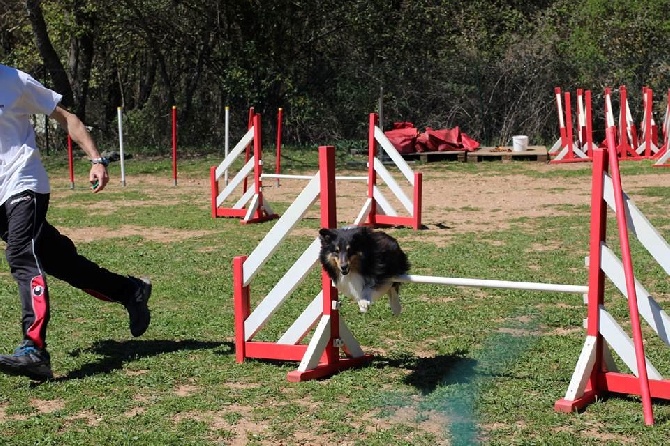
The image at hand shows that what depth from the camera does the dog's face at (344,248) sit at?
4.53 m

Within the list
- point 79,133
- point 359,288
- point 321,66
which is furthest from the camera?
point 321,66

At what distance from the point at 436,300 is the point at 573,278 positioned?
4.67ft

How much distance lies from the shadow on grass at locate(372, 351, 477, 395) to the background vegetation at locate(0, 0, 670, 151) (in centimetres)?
1734

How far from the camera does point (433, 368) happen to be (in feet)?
16.1

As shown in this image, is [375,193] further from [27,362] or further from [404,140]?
[404,140]

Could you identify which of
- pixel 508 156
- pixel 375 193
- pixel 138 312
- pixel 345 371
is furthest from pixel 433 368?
pixel 508 156

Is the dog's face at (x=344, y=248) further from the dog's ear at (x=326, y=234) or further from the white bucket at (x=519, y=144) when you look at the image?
the white bucket at (x=519, y=144)

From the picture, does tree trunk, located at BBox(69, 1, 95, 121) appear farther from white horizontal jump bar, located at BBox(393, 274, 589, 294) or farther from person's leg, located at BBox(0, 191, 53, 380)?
white horizontal jump bar, located at BBox(393, 274, 589, 294)

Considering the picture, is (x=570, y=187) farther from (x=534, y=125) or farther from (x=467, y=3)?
(x=467, y=3)

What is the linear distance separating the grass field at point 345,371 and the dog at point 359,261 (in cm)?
45

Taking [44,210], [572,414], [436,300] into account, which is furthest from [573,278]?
[44,210]

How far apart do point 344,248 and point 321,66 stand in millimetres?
18955

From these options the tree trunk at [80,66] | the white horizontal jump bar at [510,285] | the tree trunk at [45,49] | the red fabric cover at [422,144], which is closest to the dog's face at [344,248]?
the white horizontal jump bar at [510,285]

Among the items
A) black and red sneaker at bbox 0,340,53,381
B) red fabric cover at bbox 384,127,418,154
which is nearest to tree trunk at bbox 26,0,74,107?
red fabric cover at bbox 384,127,418,154
